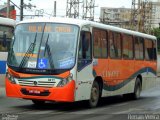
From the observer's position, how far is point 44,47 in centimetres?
1476

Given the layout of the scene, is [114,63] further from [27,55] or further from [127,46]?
[27,55]

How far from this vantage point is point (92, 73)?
15727 millimetres

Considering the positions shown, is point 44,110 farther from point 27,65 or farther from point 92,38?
point 92,38

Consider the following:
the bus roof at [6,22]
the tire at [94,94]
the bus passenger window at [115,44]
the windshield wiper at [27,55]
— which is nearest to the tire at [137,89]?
the bus passenger window at [115,44]

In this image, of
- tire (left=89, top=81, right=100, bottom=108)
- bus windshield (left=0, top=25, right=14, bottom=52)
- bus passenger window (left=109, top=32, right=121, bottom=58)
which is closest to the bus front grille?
→ tire (left=89, top=81, right=100, bottom=108)

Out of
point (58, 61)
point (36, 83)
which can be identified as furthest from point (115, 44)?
point (36, 83)

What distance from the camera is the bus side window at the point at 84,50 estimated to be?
1480cm

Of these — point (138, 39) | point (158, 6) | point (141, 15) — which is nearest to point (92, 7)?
point (141, 15)

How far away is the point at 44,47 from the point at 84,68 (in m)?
1.40

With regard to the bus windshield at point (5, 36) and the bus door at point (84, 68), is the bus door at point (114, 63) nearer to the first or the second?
the bus door at point (84, 68)

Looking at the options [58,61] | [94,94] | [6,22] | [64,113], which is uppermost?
[6,22]

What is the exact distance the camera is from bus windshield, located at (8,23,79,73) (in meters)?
14.5

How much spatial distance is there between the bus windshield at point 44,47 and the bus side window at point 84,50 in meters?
0.29

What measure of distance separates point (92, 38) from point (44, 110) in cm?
283
